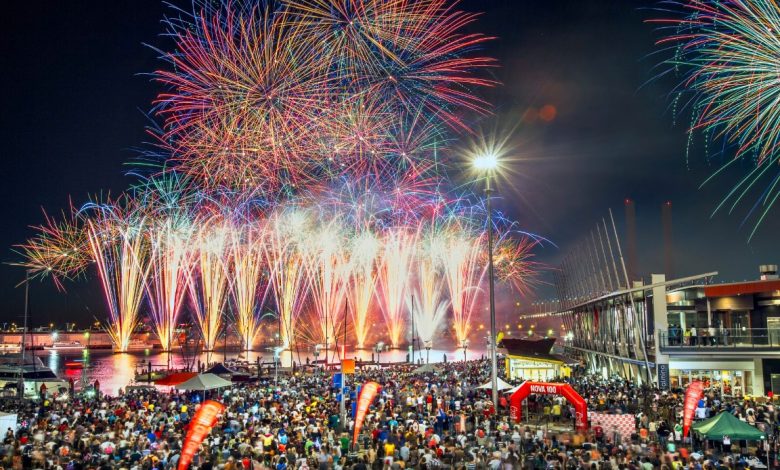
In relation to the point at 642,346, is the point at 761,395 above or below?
below

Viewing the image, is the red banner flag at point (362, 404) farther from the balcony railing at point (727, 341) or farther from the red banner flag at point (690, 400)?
the balcony railing at point (727, 341)

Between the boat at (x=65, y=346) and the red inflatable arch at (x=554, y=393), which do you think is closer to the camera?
the red inflatable arch at (x=554, y=393)

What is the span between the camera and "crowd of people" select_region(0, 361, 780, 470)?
636 inches

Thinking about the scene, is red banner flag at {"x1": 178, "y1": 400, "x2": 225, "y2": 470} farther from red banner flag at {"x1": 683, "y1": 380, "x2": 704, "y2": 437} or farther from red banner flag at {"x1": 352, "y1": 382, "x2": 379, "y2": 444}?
red banner flag at {"x1": 683, "y1": 380, "x2": 704, "y2": 437}

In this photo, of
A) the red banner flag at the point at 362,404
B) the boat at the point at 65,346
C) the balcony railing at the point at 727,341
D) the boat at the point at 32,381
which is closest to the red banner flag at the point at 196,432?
the red banner flag at the point at 362,404

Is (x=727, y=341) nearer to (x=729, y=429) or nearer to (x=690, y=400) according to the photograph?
(x=690, y=400)

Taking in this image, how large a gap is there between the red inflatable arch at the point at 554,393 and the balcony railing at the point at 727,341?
12727mm

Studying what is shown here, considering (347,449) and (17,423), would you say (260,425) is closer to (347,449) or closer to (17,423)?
(347,449)

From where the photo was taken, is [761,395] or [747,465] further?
[761,395]

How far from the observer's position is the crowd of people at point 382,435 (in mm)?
16156

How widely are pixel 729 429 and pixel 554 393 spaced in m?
6.20

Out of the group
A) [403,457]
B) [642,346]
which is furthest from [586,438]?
[642,346]

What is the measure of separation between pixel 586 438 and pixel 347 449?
6944mm

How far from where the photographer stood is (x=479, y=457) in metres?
16.8
